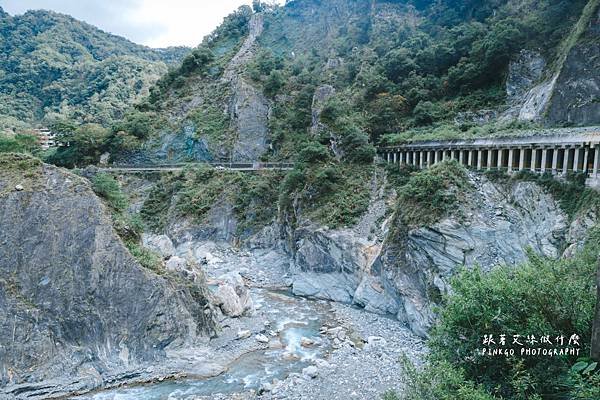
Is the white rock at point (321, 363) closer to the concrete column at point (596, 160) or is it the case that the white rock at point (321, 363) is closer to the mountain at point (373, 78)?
the concrete column at point (596, 160)

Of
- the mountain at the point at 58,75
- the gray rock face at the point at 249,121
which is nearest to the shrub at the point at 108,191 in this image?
the gray rock face at the point at 249,121

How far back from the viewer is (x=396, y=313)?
23.2 m

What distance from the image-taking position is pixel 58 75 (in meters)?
70.9

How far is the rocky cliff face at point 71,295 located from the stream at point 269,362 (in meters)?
1.90

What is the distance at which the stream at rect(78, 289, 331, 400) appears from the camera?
53.9ft

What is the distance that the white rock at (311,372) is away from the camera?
17.4 meters

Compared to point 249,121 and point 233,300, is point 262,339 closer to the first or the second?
point 233,300

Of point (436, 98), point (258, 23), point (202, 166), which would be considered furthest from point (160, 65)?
point (436, 98)

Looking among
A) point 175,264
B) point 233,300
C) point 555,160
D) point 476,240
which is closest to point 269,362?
point 233,300

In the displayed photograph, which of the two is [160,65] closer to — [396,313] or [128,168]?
[128,168]

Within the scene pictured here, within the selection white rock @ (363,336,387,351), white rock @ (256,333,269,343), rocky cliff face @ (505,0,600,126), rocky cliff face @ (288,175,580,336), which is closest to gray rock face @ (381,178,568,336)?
rocky cliff face @ (288,175,580,336)

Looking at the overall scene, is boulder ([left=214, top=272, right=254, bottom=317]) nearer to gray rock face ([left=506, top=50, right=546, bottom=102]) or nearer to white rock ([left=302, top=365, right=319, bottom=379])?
white rock ([left=302, top=365, right=319, bottom=379])

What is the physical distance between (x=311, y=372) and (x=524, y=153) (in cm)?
1762

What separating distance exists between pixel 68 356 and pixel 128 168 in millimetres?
31371
